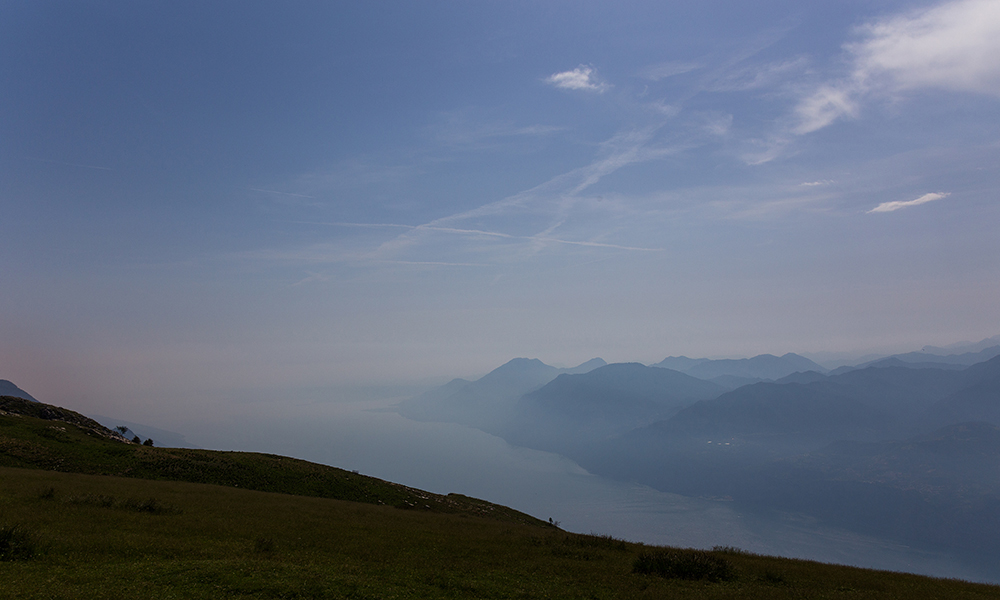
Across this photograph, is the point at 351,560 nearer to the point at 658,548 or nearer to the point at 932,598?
the point at 658,548

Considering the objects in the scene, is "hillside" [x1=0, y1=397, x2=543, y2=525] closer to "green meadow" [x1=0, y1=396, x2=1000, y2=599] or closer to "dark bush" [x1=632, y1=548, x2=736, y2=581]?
"green meadow" [x1=0, y1=396, x2=1000, y2=599]

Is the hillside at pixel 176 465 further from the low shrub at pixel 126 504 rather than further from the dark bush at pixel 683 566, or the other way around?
the dark bush at pixel 683 566

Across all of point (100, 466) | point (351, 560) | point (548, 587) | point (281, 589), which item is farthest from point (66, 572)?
point (100, 466)

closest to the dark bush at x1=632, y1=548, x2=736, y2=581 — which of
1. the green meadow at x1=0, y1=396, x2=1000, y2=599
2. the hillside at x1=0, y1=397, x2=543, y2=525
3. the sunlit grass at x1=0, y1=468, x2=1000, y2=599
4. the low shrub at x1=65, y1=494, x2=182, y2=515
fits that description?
the green meadow at x1=0, y1=396, x2=1000, y2=599

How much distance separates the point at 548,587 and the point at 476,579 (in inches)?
154

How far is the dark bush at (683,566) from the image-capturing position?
26747mm

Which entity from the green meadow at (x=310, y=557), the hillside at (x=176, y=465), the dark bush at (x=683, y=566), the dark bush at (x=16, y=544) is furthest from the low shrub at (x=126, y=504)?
the dark bush at (x=683, y=566)

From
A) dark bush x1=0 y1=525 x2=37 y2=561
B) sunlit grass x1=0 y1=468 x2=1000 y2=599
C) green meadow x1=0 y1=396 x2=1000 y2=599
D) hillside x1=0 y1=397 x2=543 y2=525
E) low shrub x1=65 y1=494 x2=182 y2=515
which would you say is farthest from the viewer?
hillside x1=0 y1=397 x2=543 y2=525

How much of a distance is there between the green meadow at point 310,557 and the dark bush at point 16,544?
56 mm

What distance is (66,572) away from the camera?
19.8 meters

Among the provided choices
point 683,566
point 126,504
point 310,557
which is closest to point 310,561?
point 310,557

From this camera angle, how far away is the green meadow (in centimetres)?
2022

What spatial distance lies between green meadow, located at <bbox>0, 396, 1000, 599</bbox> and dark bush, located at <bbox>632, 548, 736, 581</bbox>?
2.9 inches

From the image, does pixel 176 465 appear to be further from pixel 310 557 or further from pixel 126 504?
pixel 310 557
